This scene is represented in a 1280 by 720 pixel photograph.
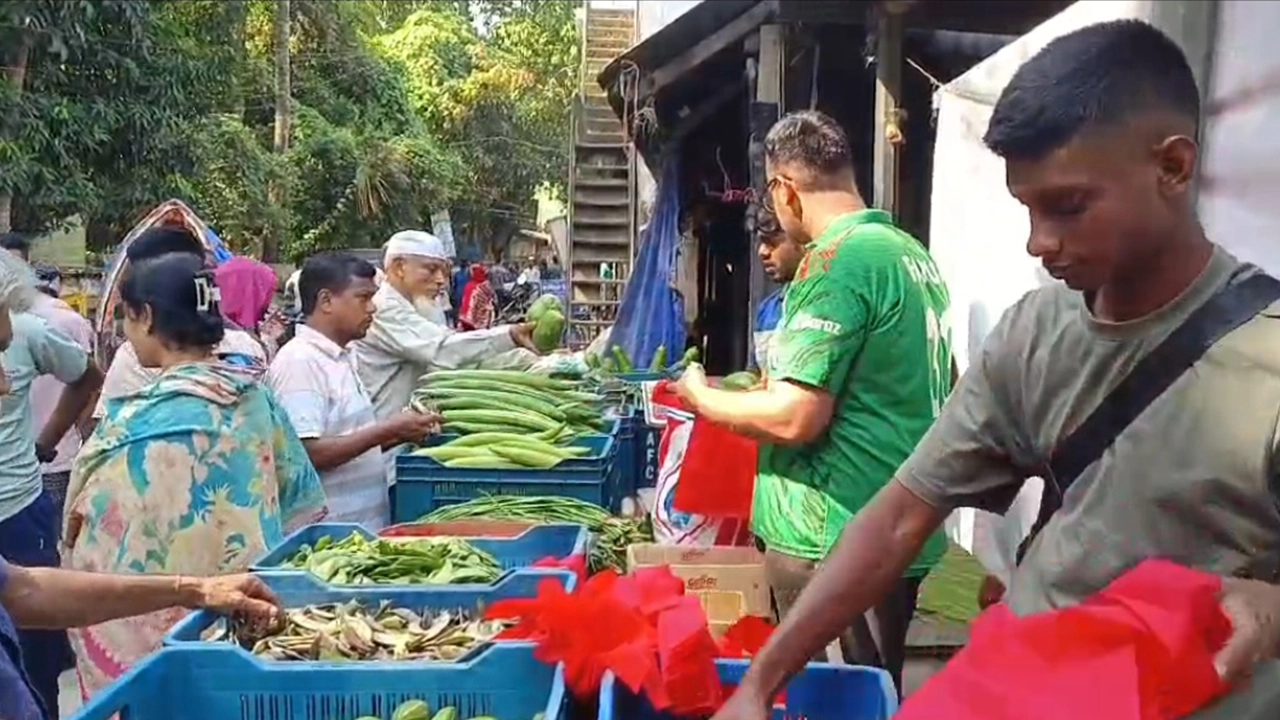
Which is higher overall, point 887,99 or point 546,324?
point 887,99

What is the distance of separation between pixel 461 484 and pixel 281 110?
56.7ft

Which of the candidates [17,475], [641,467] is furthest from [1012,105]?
[641,467]

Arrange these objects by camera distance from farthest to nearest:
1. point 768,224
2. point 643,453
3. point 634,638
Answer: point 643,453, point 768,224, point 634,638

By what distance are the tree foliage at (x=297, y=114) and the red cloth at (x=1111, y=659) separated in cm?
1211

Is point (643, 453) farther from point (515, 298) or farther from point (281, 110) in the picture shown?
point (515, 298)

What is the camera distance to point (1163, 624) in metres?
1.26

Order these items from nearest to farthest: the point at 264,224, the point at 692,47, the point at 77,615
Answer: the point at 77,615
the point at 692,47
the point at 264,224

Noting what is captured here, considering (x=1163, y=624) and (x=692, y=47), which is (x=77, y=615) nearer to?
(x=1163, y=624)

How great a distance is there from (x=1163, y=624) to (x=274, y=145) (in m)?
21.6

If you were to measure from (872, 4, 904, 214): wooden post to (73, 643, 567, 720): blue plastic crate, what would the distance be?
3749 mm

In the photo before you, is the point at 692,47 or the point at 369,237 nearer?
the point at 692,47

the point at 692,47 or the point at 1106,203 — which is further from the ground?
the point at 692,47

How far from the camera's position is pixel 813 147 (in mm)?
3039

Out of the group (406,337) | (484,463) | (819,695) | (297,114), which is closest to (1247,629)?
(819,695)
